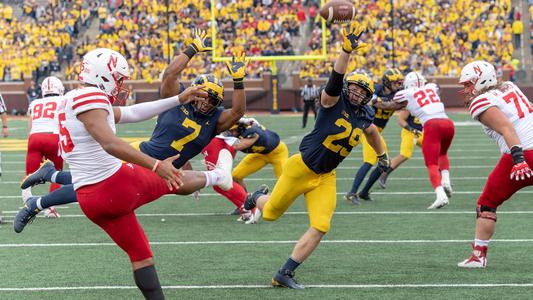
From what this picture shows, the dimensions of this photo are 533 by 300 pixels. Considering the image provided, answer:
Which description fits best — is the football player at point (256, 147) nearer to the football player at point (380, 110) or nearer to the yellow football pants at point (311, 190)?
the football player at point (380, 110)

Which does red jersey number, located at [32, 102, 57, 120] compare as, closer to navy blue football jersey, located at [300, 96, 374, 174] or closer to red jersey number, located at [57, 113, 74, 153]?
navy blue football jersey, located at [300, 96, 374, 174]

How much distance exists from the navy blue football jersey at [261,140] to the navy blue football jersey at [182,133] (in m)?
1.89

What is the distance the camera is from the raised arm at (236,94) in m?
7.13

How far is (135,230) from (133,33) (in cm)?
3170

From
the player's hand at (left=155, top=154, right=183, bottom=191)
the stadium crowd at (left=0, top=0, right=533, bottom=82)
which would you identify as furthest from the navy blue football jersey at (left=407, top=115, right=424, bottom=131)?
the stadium crowd at (left=0, top=0, right=533, bottom=82)

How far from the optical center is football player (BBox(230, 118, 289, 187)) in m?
10.6

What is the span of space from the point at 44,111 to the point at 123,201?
566cm

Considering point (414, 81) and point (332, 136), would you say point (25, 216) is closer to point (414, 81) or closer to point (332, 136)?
point (332, 136)

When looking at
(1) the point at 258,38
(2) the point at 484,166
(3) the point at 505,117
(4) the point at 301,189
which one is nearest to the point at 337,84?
(4) the point at 301,189

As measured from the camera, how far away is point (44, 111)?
36.2 feet

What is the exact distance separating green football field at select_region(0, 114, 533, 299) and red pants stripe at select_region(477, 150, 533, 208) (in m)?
0.54

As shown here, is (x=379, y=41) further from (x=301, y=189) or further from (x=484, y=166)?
(x=301, y=189)

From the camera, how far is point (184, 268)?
7801 millimetres

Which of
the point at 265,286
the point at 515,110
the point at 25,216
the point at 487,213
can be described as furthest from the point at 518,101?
the point at 25,216
